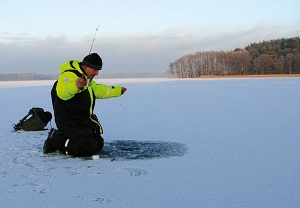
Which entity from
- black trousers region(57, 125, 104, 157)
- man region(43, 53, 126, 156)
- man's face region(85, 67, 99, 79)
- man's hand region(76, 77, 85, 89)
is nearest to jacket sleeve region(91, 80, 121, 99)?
man region(43, 53, 126, 156)

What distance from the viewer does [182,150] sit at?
3.81 meters

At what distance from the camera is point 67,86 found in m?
3.28

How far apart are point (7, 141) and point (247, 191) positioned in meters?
3.17

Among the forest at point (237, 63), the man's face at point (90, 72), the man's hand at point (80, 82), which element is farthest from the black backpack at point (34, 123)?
the forest at point (237, 63)

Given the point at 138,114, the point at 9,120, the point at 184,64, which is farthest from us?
the point at 184,64

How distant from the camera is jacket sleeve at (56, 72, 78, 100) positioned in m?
3.26

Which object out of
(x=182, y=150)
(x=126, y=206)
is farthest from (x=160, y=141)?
(x=126, y=206)

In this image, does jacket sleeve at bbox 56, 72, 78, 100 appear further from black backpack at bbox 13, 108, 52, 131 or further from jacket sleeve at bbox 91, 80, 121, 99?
black backpack at bbox 13, 108, 52, 131

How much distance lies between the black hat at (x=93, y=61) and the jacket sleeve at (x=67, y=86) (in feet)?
0.71

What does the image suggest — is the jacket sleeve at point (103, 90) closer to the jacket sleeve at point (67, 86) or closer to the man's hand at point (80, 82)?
the jacket sleeve at point (67, 86)

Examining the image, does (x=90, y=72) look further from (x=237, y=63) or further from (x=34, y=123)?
(x=237, y=63)

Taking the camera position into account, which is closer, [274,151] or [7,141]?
[274,151]

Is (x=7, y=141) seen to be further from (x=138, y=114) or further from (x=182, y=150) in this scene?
(x=138, y=114)

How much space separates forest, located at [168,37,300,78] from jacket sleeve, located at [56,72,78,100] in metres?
64.0
